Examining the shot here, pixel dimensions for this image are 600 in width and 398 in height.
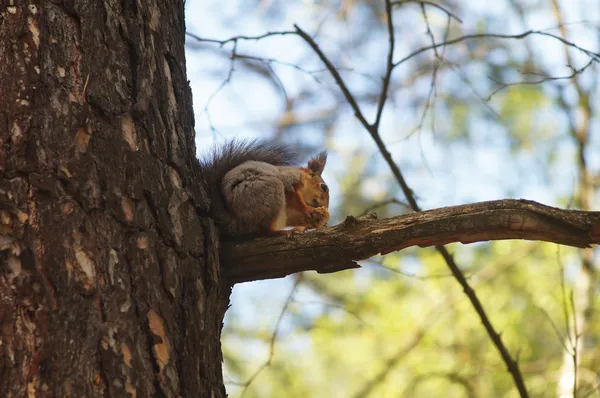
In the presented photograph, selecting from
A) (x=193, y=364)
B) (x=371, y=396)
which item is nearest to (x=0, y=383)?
(x=193, y=364)

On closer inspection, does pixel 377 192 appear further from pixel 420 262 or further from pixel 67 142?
pixel 67 142

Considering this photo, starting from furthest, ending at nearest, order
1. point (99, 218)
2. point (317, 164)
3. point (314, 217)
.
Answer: point (317, 164) < point (314, 217) < point (99, 218)

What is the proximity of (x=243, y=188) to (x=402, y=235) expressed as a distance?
0.67m

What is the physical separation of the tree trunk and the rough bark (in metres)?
0.12

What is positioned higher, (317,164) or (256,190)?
(317,164)

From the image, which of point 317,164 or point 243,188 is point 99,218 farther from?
point 317,164

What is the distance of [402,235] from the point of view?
161cm

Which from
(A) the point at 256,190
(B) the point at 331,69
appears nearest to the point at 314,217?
(A) the point at 256,190

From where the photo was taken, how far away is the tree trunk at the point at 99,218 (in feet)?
4.19

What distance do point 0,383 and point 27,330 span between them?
100 millimetres

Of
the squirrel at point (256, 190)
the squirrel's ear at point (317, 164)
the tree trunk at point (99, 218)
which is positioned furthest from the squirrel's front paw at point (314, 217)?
the tree trunk at point (99, 218)

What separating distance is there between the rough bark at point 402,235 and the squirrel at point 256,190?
0.15 meters

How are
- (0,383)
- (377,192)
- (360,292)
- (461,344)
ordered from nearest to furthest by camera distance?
(0,383), (461,344), (377,192), (360,292)

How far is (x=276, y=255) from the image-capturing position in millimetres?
1714
